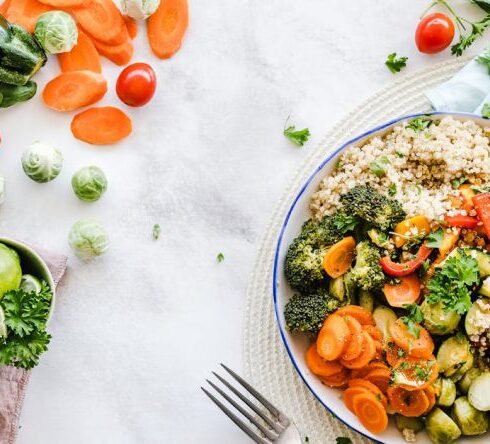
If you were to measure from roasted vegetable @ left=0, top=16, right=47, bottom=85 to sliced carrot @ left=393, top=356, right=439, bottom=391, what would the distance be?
6.89ft

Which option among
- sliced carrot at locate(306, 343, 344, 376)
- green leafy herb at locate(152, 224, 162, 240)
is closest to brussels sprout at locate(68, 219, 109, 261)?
green leafy herb at locate(152, 224, 162, 240)

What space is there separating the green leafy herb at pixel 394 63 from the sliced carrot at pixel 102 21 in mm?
1247

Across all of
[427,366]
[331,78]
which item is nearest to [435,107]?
[331,78]

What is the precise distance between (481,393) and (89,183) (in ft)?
6.28

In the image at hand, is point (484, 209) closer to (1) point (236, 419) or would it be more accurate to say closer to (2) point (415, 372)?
(2) point (415, 372)

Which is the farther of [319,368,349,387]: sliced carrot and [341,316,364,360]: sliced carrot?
[319,368,349,387]: sliced carrot

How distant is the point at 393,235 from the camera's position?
2.95m

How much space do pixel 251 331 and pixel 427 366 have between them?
33.9 inches

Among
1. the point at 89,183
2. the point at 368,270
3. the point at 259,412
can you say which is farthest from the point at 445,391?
the point at 89,183

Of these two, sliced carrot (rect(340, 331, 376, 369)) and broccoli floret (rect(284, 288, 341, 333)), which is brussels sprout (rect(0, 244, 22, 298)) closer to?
broccoli floret (rect(284, 288, 341, 333))

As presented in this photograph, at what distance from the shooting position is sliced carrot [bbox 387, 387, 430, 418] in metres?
2.88

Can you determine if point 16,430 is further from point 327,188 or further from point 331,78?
point 331,78

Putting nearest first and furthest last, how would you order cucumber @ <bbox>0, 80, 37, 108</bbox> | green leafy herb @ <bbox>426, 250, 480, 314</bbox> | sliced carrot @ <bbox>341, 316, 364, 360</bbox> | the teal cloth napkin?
green leafy herb @ <bbox>426, 250, 480, 314</bbox>
sliced carrot @ <bbox>341, 316, 364, 360</bbox>
the teal cloth napkin
cucumber @ <bbox>0, 80, 37, 108</bbox>

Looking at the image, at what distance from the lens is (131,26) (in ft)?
11.2
